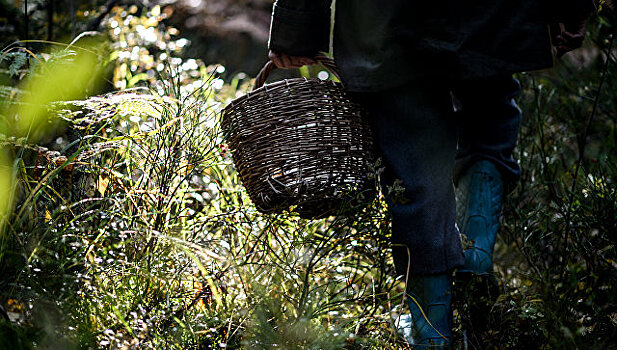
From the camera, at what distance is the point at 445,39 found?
1547 millimetres

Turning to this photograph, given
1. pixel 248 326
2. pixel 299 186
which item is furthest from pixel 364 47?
pixel 248 326

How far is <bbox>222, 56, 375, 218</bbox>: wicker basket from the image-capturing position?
5.19 ft

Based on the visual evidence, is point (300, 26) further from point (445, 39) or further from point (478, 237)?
point (478, 237)

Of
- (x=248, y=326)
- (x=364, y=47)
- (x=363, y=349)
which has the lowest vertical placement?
(x=363, y=349)

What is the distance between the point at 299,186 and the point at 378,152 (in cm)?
28

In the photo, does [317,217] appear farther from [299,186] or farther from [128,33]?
[128,33]

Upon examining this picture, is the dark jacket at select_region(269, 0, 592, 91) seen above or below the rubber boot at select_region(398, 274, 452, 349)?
above

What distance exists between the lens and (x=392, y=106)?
1646 mm

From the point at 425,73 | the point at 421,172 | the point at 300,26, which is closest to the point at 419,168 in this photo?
the point at 421,172

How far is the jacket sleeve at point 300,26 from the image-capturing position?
66.7 inches

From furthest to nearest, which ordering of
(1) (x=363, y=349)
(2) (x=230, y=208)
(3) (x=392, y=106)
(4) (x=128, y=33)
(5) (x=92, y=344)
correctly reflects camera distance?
(4) (x=128, y=33)
(2) (x=230, y=208)
(3) (x=392, y=106)
(1) (x=363, y=349)
(5) (x=92, y=344)

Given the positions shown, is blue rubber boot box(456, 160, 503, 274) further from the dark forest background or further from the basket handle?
the basket handle

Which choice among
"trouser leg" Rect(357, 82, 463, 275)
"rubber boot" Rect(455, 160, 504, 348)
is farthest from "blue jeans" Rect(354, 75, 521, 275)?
"rubber boot" Rect(455, 160, 504, 348)

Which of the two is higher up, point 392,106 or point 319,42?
point 319,42
